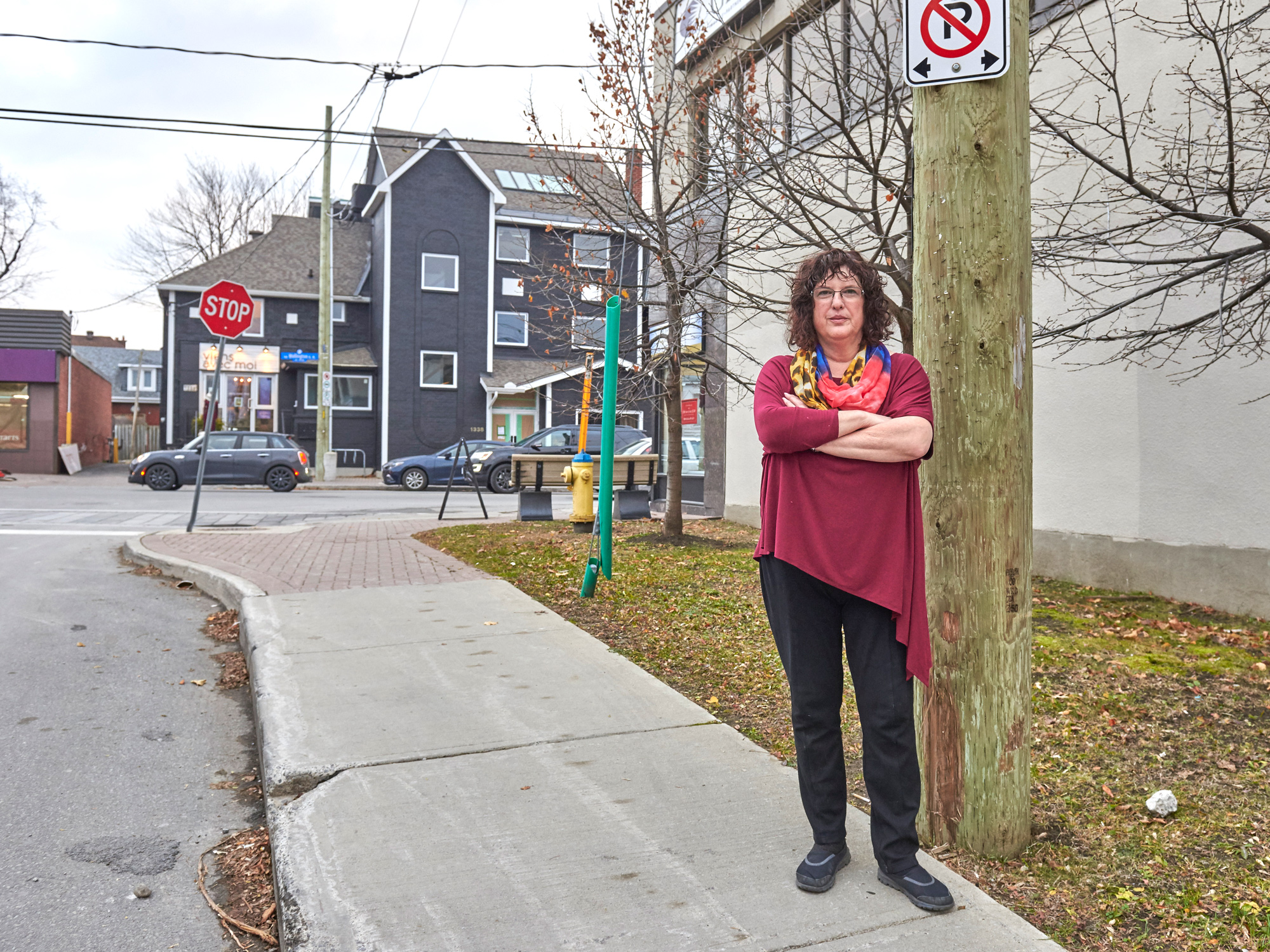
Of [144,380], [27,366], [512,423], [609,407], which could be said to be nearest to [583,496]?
[609,407]

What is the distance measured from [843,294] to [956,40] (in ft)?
3.05

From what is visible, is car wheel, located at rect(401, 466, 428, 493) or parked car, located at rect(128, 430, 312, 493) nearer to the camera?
parked car, located at rect(128, 430, 312, 493)

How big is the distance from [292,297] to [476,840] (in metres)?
35.1

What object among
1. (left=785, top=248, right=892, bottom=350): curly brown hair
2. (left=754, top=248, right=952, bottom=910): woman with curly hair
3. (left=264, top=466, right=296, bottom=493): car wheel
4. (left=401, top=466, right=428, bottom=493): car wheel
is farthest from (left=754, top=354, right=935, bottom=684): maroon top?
(left=401, top=466, right=428, bottom=493): car wheel

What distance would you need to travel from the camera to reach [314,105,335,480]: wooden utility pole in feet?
81.6

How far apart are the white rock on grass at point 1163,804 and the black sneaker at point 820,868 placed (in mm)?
1271

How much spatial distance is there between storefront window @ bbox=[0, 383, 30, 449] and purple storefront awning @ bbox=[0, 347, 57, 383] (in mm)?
359

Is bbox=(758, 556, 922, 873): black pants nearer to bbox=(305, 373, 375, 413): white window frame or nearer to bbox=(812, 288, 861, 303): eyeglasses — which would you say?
bbox=(812, 288, 861, 303): eyeglasses

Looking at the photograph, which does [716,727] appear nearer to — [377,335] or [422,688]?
[422,688]

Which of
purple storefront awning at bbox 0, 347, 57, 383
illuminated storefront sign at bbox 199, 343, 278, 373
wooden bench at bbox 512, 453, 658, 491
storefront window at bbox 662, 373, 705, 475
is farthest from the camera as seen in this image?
illuminated storefront sign at bbox 199, 343, 278, 373

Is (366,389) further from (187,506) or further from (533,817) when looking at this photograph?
(533,817)

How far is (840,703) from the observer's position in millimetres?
2822

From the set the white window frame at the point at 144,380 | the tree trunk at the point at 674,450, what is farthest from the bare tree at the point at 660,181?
the white window frame at the point at 144,380

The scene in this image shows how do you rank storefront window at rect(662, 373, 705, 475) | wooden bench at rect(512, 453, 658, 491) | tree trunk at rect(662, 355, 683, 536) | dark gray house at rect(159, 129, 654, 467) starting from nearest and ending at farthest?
1. tree trunk at rect(662, 355, 683, 536)
2. wooden bench at rect(512, 453, 658, 491)
3. storefront window at rect(662, 373, 705, 475)
4. dark gray house at rect(159, 129, 654, 467)
